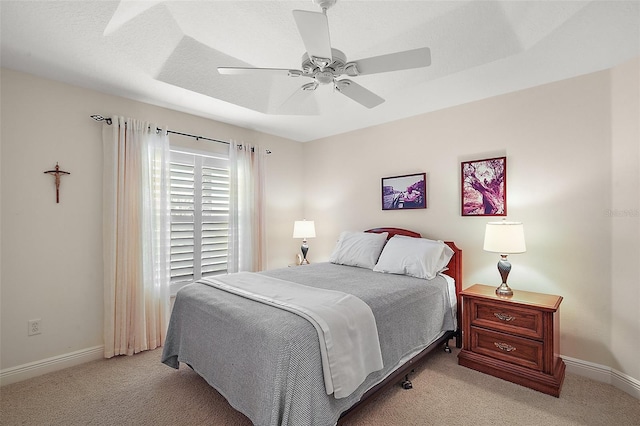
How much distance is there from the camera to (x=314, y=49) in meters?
1.66

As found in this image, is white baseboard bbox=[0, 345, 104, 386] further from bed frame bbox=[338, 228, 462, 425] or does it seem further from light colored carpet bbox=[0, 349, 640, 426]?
bed frame bbox=[338, 228, 462, 425]

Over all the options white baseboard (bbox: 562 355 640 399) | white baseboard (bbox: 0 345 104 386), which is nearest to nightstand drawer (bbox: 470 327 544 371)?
white baseboard (bbox: 562 355 640 399)

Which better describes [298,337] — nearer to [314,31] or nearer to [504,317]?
[314,31]

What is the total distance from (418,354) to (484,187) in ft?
5.86

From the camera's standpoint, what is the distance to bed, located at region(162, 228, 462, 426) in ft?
5.20

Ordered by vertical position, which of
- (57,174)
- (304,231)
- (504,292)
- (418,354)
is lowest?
(418,354)

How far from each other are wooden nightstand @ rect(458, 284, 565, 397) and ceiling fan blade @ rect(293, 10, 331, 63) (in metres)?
2.35

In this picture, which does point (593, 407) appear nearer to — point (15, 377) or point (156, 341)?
point (156, 341)

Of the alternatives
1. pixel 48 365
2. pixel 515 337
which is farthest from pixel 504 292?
pixel 48 365

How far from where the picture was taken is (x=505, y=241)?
258 centimetres

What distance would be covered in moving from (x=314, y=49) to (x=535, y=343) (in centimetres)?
268

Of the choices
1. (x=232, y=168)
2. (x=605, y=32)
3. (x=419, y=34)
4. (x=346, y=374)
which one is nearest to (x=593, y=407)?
(x=346, y=374)

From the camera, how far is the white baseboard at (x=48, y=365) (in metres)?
2.49

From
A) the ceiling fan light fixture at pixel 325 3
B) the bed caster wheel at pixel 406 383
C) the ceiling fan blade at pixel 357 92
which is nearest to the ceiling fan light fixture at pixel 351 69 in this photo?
the ceiling fan blade at pixel 357 92
